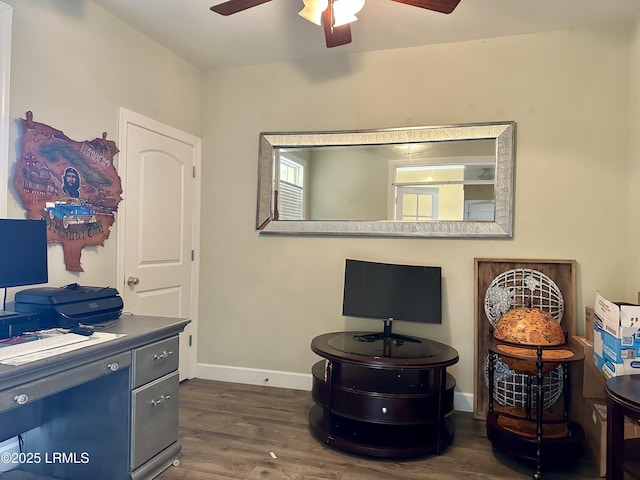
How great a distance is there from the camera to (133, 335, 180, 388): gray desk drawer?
212 cm

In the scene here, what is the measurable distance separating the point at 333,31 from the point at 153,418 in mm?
2303

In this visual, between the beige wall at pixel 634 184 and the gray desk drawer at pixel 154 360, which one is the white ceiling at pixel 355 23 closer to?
the beige wall at pixel 634 184

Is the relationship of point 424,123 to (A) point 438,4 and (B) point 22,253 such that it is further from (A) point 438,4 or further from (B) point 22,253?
(B) point 22,253

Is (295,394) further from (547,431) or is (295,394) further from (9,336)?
(9,336)

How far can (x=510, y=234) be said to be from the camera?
306 centimetres

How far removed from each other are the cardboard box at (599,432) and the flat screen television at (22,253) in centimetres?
302

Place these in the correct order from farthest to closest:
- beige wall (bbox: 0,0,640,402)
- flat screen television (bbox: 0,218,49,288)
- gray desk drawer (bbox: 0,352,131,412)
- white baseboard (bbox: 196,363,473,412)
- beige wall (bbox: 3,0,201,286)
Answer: white baseboard (bbox: 196,363,473,412) < beige wall (bbox: 0,0,640,402) < beige wall (bbox: 3,0,201,286) < flat screen television (bbox: 0,218,49,288) < gray desk drawer (bbox: 0,352,131,412)

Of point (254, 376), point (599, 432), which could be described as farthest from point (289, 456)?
point (599, 432)

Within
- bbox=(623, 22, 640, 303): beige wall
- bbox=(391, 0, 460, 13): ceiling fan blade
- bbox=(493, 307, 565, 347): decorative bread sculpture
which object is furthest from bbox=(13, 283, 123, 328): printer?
bbox=(623, 22, 640, 303): beige wall

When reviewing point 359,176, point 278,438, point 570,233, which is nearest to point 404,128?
point 359,176

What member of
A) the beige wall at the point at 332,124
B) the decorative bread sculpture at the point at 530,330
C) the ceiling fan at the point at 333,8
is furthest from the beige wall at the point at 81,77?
the decorative bread sculpture at the point at 530,330

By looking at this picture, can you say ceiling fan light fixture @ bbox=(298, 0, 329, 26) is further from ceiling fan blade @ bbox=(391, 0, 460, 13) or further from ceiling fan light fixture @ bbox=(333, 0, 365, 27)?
ceiling fan blade @ bbox=(391, 0, 460, 13)

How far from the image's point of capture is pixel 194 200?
3.72 m

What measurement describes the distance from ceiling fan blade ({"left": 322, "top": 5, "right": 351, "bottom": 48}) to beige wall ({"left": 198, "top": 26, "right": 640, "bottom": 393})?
91 cm
